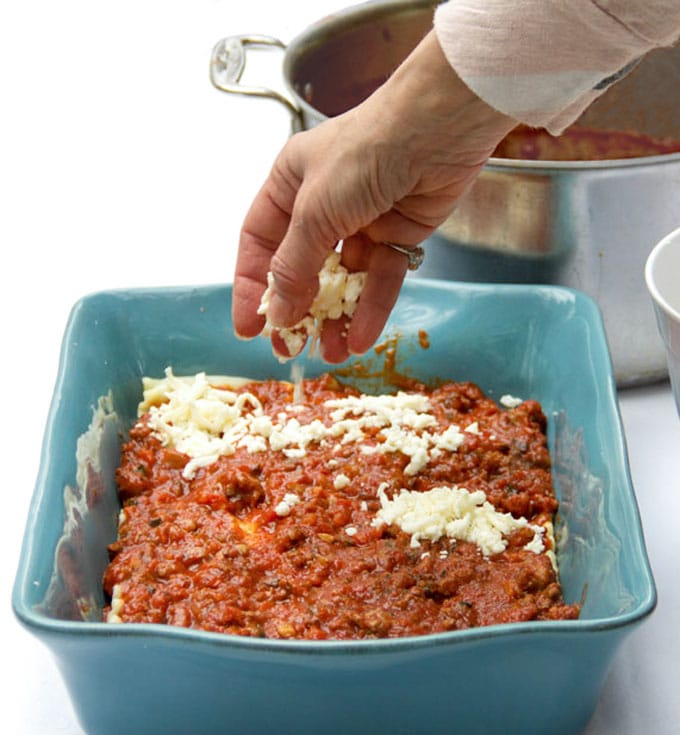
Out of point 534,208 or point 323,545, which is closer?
point 323,545

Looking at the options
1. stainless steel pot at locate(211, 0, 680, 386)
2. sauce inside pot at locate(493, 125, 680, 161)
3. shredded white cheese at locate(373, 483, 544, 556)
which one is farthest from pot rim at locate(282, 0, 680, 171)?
shredded white cheese at locate(373, 483, 544, 556)

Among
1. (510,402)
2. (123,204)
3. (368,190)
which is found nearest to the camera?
(368,190)

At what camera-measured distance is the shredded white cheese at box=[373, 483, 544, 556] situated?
1.36m

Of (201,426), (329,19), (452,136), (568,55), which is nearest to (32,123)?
(329,19)

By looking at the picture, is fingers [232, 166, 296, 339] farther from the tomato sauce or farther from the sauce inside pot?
the sauce inside pot

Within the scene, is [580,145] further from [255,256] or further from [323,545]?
[323,545]

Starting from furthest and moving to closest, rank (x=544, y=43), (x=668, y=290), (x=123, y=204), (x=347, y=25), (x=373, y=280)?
(x=123, y=204), (x=347, y=25), (x=373, y=280), (x=668, y=290), (x=544, y=43)

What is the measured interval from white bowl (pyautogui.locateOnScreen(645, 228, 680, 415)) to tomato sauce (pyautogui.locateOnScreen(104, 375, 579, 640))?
0.89 ft

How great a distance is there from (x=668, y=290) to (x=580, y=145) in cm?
82

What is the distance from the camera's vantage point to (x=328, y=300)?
1452 millimetres

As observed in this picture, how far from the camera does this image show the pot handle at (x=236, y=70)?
65.9 inches

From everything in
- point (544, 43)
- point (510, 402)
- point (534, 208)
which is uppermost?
point (544, 43)

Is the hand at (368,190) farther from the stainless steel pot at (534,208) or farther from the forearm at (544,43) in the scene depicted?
the stainless steel pot at (534,208)

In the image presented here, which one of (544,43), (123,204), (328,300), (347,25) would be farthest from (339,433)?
(123,204)
